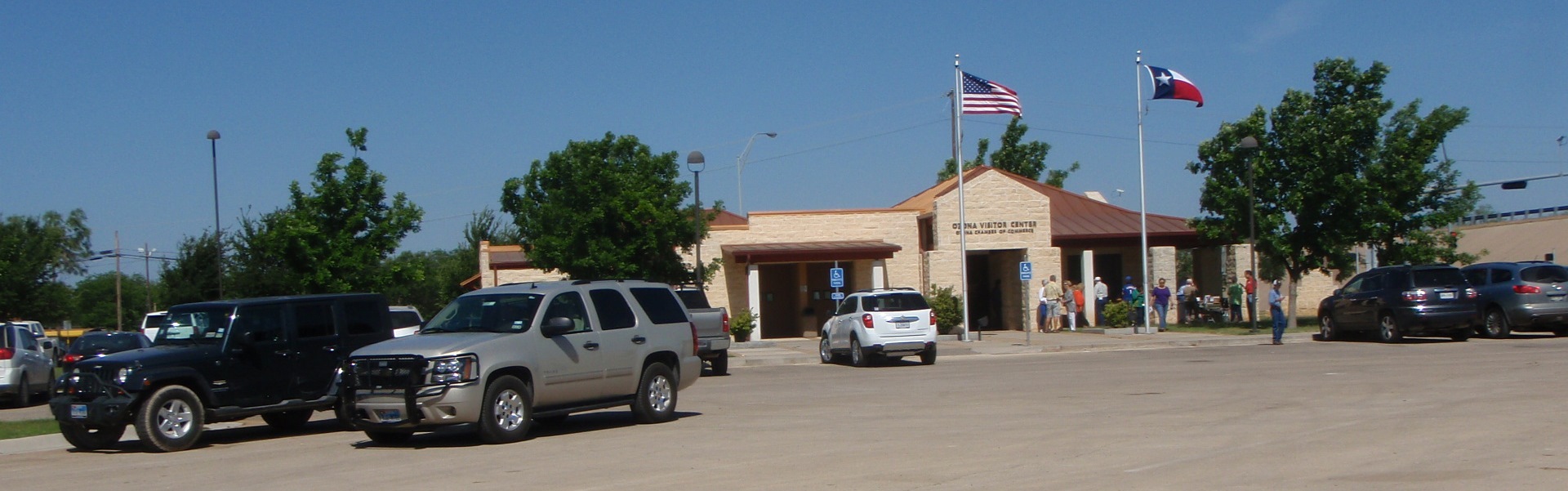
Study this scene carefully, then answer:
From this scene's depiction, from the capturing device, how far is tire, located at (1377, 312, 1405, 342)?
26.9m

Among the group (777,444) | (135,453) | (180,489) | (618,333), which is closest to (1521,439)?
(777,444)

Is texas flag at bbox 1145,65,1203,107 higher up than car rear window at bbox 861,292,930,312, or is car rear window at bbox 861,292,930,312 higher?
texas flag at bbox 1145,65,1203,107

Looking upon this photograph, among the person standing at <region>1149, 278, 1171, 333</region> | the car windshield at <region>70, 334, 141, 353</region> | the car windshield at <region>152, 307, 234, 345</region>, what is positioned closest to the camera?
the car windshield at <region>152, 307, 234, 345</region>

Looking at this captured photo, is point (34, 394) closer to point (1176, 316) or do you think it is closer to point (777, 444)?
point (777, 444)

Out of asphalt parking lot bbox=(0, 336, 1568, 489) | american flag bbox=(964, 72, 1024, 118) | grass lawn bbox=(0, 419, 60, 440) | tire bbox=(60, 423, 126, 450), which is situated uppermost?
american flag bbox=(964, 72, 1024, 118)

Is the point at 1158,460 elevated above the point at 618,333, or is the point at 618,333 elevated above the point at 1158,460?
the point at 618,333

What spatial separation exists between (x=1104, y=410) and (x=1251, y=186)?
796 inches

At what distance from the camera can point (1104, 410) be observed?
14359 millimetres

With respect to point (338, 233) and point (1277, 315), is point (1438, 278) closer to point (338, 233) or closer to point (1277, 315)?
point (1277, 315)

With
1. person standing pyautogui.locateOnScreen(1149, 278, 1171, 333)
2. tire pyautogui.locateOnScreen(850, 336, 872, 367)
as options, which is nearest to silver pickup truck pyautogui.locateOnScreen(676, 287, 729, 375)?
tire pyautogui.locateOnScreen(850, 336, 872, 367)

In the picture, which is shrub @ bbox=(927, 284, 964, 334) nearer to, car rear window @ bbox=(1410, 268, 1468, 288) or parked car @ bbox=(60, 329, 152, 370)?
car rear window @ bbox=(1410, 268, 1468, 288)

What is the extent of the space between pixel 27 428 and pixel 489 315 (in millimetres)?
7186

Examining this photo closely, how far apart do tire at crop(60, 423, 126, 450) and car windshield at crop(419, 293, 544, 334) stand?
3.39m

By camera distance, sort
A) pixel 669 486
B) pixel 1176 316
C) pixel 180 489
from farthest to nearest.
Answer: pixel 1176 316
pixel 180 489
pixel 669 486
